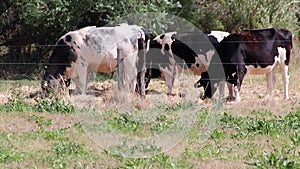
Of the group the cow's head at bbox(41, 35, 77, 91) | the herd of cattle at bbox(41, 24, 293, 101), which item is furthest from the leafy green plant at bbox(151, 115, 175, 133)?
the cow's head at bbox(41, 35, 77, 91)

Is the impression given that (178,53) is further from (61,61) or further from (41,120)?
(41,120)

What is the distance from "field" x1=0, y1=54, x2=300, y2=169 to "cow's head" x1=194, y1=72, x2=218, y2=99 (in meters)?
1.01

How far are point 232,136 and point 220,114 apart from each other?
1991 millimetres

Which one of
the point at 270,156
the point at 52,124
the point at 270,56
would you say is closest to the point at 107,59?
the point at 270,56

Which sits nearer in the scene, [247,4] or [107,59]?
[107,59]

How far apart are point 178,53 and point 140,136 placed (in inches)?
287

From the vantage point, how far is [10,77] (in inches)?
778

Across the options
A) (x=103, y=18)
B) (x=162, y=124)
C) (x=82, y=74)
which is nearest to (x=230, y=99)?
(x=82, y=74)

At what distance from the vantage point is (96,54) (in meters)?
14.6

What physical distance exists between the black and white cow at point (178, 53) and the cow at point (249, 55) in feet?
A: 2.64

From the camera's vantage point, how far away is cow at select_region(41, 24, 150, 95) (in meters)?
14.3

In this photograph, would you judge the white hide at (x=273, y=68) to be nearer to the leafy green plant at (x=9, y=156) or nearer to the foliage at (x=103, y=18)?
the foliage at (x=103, y=18)

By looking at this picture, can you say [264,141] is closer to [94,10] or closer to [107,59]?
[107,59]

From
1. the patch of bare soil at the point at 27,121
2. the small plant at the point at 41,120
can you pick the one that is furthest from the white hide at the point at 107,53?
the small plant at the point at 41,120
